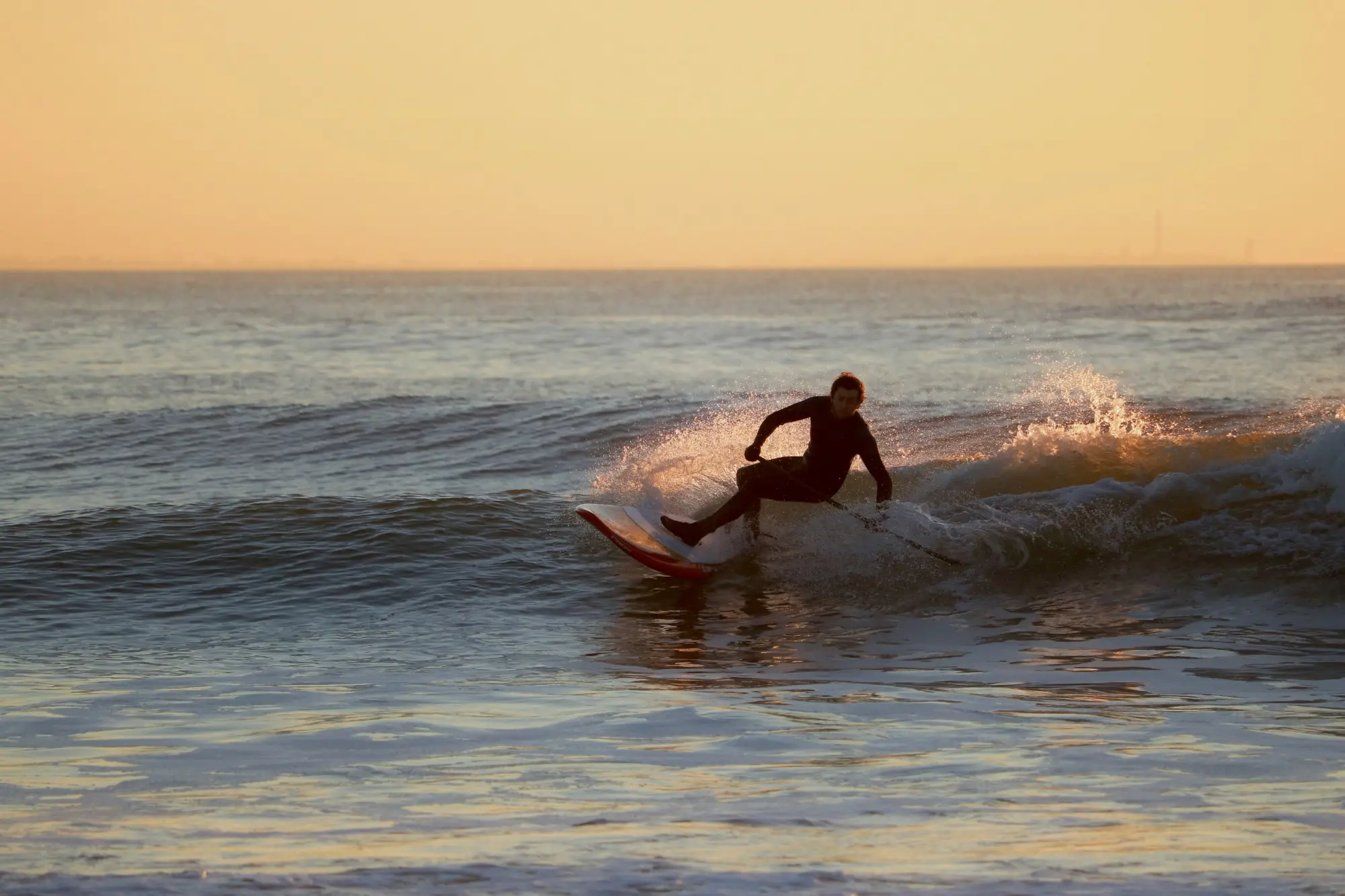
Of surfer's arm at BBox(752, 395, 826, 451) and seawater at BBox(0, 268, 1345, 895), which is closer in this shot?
seawater at BBox(0, 268, 1345, 895)

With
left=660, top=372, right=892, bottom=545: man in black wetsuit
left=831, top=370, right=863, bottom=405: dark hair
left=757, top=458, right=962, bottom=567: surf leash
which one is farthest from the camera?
left=757, top=458, right=962, bottom=567: surf leash

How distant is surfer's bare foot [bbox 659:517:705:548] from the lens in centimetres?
1203

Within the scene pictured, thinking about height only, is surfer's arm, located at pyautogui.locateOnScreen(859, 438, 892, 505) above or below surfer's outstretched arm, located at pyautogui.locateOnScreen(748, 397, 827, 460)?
below

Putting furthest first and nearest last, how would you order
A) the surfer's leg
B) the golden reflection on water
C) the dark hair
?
the surfer's leg < the dark hair < the golden reflection on water

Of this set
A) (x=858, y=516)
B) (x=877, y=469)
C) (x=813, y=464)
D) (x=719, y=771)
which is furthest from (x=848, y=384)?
(x=719, y=771)

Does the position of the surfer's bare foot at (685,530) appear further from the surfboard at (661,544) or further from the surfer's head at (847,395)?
the surfer's head at (847,395)

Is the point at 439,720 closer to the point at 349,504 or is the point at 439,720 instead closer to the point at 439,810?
the point at 439,810

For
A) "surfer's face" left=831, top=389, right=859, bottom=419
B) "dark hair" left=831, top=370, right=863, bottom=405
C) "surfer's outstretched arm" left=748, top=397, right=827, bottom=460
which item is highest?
"dark hair" left=831, top=370, right=863, bottom=405

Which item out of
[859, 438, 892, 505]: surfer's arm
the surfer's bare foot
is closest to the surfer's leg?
the surfer's bare foot

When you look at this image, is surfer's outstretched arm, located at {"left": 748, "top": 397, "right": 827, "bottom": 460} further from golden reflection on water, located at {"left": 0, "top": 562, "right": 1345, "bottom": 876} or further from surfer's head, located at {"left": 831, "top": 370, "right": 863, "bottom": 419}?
golden reflection on water, located at {"left": 0, "top": 562, "right": 1345, "bottom": 876}

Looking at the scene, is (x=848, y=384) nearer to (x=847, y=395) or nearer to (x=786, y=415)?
(x=847, y=395)

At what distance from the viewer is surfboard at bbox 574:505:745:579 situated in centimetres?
1204

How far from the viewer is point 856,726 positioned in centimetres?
707

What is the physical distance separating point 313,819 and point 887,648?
193 inches
